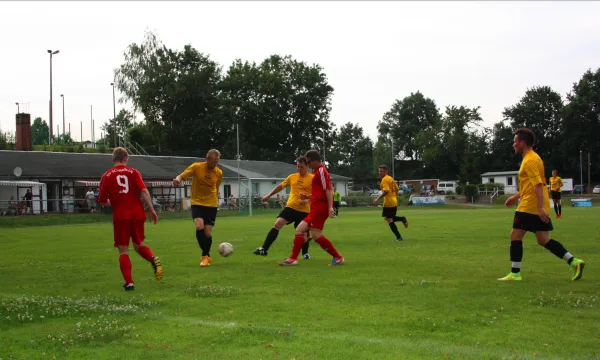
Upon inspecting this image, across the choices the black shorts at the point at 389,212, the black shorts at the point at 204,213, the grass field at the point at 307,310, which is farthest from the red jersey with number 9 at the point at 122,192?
the black shorts at the point at 389,212

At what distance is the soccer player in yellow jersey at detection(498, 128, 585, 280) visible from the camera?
8.74 meters

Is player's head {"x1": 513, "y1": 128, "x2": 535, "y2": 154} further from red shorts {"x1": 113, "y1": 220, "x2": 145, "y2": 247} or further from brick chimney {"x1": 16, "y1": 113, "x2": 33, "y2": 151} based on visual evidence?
brick chimney {"x1": 16, "y1": 113, "x2": 33, "y2": 151}

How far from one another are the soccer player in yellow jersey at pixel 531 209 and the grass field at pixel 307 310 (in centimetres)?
35

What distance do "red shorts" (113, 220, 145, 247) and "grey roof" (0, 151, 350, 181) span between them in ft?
132

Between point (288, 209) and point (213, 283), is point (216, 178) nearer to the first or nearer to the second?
point (288, 209)

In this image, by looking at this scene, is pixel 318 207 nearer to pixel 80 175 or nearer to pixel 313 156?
pixel 313 156

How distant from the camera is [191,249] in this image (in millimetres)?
15266

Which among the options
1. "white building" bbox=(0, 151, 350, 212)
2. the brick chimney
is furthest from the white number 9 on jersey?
the brick chimney

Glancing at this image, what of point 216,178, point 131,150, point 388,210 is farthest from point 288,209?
point 131,150

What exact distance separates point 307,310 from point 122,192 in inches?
140

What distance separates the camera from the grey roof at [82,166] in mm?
46781

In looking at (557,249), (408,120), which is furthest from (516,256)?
(408,120)

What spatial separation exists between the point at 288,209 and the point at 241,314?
617 cm

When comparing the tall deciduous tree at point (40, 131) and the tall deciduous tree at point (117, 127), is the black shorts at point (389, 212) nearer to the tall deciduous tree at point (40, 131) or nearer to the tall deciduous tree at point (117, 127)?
the tall deciduous tree at point (117, 127)
